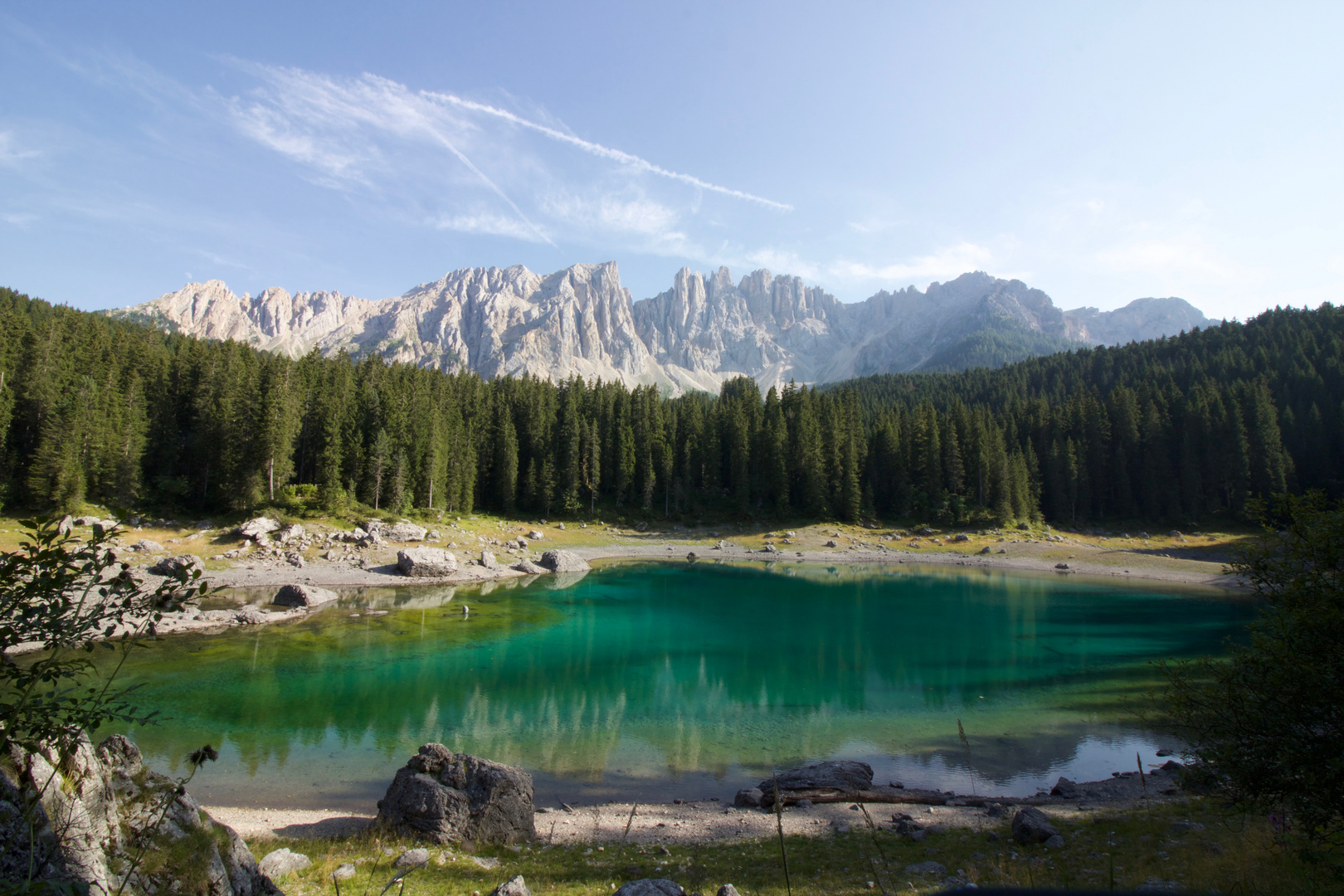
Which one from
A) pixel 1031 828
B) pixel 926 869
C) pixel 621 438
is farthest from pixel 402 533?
pixel 1031 828

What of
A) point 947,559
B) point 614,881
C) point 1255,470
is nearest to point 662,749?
point 614,881

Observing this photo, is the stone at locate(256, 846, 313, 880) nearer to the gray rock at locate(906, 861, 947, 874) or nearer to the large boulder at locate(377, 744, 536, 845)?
the large boulder at locate(377, 744, 536, 845)

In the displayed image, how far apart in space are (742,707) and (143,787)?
1978 cm

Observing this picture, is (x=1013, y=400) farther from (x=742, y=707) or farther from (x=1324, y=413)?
(x=742, y=707)

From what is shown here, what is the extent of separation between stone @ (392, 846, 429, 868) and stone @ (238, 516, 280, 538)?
4655 cm

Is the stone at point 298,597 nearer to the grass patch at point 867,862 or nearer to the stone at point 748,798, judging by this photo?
the grass patch at point 867,862

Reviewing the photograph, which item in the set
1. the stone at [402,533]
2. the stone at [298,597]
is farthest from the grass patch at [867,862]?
the stone at [402,533]

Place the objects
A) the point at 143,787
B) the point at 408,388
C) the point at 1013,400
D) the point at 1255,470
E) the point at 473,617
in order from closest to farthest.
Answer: the point at 143,787 < the point at 473,617 < the point at 408,388 < the point at 1255,470 < the point at 1013,400

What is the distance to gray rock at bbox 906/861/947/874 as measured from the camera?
10.0m

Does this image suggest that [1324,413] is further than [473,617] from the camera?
Yes

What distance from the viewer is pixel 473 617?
34781mm

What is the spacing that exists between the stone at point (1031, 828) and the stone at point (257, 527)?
2090 inches

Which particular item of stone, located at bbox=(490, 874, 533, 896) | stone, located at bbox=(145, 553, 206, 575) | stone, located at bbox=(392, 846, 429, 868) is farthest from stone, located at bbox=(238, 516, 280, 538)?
stone, located at bbox=(490, 874, 533, 896)

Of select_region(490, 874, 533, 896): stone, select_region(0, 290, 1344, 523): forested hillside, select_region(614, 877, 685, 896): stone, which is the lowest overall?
select_region(490, 874, 533, 896): stone
